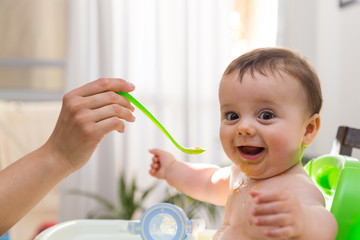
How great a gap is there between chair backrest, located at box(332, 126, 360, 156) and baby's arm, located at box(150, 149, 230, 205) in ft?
0.89

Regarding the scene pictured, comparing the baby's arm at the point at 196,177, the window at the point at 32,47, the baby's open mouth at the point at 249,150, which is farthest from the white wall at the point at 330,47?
the window at the point at 32,47

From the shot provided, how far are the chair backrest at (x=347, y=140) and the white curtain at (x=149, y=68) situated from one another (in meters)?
1.51

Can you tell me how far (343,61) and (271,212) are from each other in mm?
1600

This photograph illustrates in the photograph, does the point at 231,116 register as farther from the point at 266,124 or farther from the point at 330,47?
the point at 330,47

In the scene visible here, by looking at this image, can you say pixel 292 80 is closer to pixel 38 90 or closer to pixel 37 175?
pixel 37 175

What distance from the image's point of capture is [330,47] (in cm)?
220

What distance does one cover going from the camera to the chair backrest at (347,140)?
3.19 feet

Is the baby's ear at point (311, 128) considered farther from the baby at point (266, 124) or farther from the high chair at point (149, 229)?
the high chair at point (149, 229)

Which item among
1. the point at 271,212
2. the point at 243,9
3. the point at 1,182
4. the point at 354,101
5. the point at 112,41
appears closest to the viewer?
the point at 271,212

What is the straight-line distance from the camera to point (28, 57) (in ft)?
9.98

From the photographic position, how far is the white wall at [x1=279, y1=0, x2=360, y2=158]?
1.86 metres

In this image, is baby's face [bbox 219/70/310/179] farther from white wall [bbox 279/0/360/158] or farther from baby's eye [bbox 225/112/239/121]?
white wall [bbox 279/0/360/158]

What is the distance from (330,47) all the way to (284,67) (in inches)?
60.6

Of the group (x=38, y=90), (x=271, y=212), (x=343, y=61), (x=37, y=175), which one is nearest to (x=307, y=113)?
(x=271, y=212)
